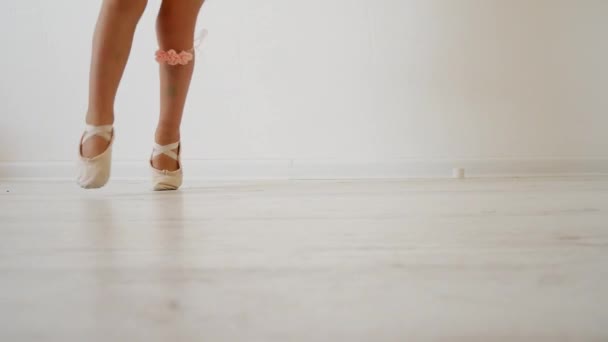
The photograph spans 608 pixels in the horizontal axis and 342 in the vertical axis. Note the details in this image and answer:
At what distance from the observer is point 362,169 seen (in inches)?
83.7

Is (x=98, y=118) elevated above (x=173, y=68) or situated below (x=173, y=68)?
below

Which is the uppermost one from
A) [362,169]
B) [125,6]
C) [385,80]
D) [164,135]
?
[125,6]

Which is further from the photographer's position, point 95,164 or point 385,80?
point 385,80

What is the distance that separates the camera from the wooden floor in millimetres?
301

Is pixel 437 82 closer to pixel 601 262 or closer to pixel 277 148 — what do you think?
pixel 277 148

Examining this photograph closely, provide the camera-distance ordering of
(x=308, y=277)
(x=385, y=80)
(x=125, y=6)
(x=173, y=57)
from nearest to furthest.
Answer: (x=308, y=277) → (x=125, y=6) → (x=173, y=57) → (x=385, y=80)

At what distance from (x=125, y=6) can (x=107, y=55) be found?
10cm

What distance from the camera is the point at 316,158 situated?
2141mm

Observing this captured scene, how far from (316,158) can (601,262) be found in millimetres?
1681

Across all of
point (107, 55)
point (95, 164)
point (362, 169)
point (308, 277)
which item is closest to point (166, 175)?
point (95, 164)

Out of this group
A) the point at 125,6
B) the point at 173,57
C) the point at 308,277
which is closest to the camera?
the point at 308,277

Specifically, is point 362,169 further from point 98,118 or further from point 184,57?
point 98,118

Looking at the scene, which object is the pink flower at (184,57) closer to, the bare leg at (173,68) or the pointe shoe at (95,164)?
the bare leg at (173,68)

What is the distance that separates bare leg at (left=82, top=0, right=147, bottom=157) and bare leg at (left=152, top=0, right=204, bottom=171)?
0.51 ft
